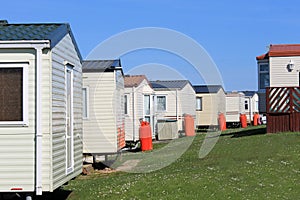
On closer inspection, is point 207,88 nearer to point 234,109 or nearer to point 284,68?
point 234,109

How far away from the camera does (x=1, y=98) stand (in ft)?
32.3

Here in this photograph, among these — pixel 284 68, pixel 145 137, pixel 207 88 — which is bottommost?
pixel 145 137

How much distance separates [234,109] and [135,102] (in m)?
19.9

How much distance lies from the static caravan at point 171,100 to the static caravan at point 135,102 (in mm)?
4519

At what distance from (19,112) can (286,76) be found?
64.7 ft

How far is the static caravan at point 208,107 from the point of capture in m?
40.5

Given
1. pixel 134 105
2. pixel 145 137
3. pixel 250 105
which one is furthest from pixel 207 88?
pixel 145 137

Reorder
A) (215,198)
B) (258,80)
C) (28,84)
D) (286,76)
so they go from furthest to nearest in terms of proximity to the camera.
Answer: (258,80) → (286,76) → (215,198) → (28,84)

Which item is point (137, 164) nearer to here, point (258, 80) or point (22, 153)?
point (22, 153)

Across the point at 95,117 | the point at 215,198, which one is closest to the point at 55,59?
the point at 215,198

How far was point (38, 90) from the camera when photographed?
32.0ft

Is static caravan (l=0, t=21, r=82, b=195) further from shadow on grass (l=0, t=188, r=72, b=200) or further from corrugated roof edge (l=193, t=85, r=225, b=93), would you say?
corrugated roof edge (l=193, t=85, r=225, b=93)

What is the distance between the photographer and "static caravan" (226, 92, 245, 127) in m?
43.8

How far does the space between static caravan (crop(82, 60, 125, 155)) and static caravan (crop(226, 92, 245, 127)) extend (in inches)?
1016
